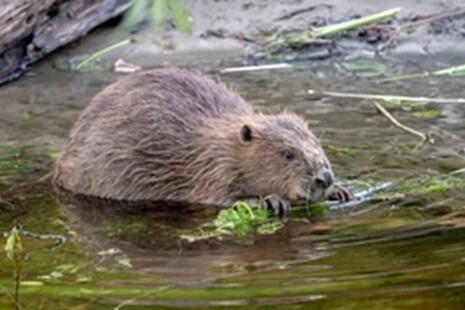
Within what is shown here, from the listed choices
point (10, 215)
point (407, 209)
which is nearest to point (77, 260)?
point (10, 215)

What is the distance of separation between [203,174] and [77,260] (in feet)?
4.80

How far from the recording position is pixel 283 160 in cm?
574

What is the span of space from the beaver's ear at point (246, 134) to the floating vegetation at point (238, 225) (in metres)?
0.50

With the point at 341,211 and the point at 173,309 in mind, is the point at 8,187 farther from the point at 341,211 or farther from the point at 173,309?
the point at 173,309

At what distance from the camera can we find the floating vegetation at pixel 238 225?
5094 millimetres

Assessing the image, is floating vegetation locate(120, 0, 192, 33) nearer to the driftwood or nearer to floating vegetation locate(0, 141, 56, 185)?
floating vegetation locate(0, 141, 56, 185)

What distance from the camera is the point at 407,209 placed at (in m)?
5.23

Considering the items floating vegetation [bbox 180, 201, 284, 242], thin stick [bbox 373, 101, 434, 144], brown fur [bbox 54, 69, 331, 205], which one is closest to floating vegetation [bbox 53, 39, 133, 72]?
thin stick [bbox 373, 101, 434, 144]

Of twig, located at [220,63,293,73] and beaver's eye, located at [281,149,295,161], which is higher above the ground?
beaver's eye, located at [281,149,295,161]

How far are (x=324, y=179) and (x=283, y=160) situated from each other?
0.33 metres

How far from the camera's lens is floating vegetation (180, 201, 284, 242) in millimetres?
5094

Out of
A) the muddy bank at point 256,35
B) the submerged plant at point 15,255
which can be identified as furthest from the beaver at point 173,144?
the muddy bank at point 256,35

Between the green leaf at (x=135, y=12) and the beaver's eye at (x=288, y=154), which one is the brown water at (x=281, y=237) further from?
the green leaf at (x=135, y=12)

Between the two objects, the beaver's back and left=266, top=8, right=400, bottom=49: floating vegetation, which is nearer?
the beaver's back
